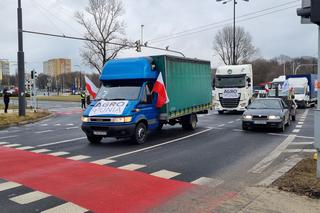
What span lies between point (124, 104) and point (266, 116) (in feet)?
21.6

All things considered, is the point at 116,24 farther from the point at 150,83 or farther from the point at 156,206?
the point at 156,206

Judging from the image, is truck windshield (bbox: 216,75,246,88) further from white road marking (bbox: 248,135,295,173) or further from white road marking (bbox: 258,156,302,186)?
white road marking (bbox: 258,156,302,186)

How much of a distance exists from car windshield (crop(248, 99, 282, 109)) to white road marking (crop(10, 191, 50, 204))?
42.2 feet

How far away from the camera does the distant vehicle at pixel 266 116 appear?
16.5 metres

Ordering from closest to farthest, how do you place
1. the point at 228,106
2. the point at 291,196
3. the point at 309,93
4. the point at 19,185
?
the point at 291,196, the point at 19,185, the point at 228,106, the point at 309,93

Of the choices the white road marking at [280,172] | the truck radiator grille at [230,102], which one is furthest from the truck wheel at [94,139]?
the truck radiator grille at [230,102]

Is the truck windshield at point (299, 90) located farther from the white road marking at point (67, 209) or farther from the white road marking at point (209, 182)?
the white road marking at point (67, 209)

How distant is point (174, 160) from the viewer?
1024cm

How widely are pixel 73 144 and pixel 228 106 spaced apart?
17511 millimetres

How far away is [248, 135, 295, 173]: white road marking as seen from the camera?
9.08 metres

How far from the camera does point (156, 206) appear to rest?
20.3 feet

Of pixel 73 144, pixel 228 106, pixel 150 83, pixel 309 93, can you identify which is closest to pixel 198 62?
pixel 150 83

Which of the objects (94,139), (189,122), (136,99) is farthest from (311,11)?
(189,122)

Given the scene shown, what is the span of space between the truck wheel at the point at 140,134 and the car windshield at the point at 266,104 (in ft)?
21.2
